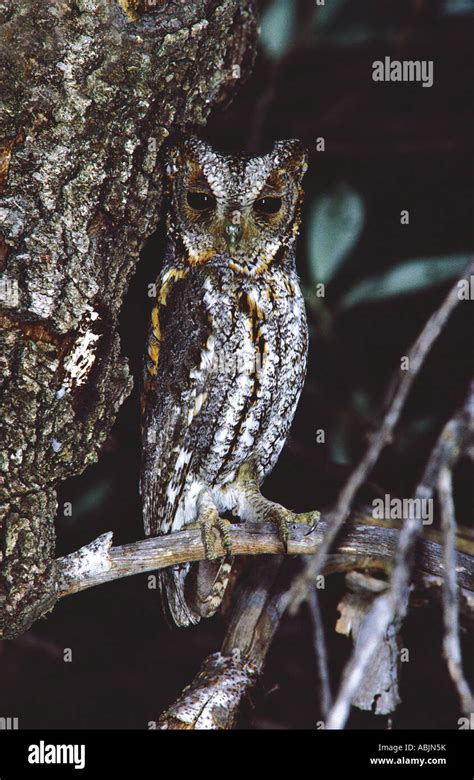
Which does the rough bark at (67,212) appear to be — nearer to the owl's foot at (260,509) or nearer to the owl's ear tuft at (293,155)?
the owl's ear tuft at (293,155)

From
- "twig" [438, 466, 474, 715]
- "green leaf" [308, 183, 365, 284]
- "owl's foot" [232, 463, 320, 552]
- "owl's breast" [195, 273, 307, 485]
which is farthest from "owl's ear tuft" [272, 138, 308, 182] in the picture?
"twig" [438, 466, 474, 715]

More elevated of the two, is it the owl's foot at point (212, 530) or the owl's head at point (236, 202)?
the owl's head at point (236, 202)

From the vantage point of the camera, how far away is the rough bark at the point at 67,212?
3.94 feet

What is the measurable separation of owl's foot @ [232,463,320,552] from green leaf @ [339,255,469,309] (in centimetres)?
43

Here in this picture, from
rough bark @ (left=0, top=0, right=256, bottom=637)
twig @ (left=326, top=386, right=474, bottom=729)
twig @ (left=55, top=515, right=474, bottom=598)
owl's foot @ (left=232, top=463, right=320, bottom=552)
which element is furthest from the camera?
owl's foot @ (left=232, top=463, right=320, bottom=552)

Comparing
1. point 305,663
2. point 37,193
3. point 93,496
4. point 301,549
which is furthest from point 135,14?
point 305,663

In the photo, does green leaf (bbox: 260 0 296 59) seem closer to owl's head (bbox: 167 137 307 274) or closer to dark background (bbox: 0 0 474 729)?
dark background (bbox: 0 0 474 729)

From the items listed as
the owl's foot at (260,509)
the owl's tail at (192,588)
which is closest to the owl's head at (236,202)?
the owl's foot at (260,509)

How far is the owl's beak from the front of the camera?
1395 millimetres

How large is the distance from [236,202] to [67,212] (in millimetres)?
331

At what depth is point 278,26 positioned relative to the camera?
1.49 meters

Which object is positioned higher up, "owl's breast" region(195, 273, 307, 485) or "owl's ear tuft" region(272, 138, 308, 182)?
"owl's ear tuft" region(272, 138, 308, 182)

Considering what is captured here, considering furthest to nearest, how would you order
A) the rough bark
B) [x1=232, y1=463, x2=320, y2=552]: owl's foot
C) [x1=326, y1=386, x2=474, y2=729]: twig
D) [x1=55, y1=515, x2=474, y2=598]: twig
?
[x1=232, y1=463, x2=320, y2=552]: owl's foot < [x1=55, y1=515, x2=474, y2=598]: twig < the rough bark < [x1=326, y1=386, x2=474, y2=729]: twig
